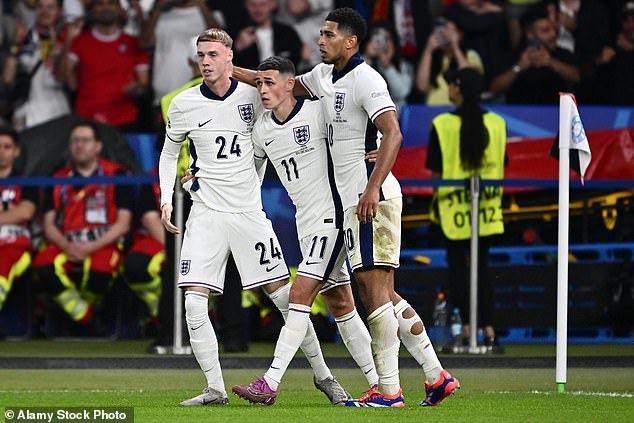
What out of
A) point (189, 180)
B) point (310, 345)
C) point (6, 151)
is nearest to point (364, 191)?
point (310, 345)

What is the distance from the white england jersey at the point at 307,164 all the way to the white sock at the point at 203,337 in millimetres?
751

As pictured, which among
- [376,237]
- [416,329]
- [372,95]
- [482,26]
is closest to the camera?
[372,95]

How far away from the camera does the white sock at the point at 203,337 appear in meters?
9.67

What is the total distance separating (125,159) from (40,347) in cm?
233

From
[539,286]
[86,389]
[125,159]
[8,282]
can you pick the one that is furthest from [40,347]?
[539,286]

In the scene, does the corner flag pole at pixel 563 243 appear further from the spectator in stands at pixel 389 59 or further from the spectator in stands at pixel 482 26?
the spectator in stands at pixel 482 26

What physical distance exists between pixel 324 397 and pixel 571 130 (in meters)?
2.40

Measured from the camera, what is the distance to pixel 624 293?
569 inches

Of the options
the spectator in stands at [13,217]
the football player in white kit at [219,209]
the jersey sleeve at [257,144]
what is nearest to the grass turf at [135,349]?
the spectator in stands at [13,217]

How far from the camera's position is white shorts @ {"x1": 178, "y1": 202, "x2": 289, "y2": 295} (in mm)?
9711

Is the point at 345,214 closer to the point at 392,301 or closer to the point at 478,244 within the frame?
the point at 392,301

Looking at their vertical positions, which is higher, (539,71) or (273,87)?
(539,71)

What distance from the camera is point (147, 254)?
49.5 ft

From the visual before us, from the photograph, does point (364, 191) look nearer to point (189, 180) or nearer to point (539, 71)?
point (189, 180)
